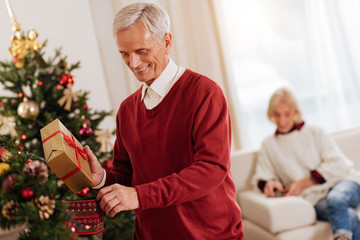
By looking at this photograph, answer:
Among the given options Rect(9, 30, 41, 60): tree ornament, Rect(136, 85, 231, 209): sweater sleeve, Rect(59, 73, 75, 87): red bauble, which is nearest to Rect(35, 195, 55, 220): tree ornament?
Rect(136, 85, 231, 209): sweater sleeve

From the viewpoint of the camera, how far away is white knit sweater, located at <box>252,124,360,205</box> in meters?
2.91

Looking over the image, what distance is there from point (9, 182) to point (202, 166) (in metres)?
0.56

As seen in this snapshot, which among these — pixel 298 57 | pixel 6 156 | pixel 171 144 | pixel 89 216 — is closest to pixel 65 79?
pixel 171 144

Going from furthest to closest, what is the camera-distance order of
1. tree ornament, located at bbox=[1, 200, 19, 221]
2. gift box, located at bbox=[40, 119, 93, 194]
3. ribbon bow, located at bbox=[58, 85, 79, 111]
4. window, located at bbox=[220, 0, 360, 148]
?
window, located at bbox=[220, 0, 360, 148] < ribbon bow, located at bbox=[58, 85, 79, 111] < gift box, located at bbox=[40, 119, 93, 194] < tree ornament, located at bbox=[1, 200, 19, 221]

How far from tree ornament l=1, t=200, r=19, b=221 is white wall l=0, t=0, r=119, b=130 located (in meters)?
2.99

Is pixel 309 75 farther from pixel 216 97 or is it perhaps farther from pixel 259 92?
pixel 216 97

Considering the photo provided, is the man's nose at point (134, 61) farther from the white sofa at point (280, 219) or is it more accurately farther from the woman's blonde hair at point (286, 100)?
the woman's blonde hair at point (286, 100)

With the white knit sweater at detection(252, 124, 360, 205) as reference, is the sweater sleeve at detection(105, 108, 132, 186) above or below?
above

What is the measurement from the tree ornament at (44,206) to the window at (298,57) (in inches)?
134

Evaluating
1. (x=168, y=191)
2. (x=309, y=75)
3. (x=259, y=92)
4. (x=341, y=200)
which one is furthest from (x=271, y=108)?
(x=168, y=191)

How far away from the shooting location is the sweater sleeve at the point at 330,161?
9.53 ft

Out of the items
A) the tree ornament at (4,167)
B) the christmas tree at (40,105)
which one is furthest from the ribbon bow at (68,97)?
the tree ornament at (4,167)

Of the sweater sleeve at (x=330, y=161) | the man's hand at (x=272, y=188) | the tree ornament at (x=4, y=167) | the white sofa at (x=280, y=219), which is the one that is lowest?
the white sofa at (x=280, y=219)

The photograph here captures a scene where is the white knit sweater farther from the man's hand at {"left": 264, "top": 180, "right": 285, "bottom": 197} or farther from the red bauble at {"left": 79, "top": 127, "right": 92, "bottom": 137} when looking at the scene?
the red bauble at {"left": 79, "top": 127, "right": 92, "bottom": 137}
